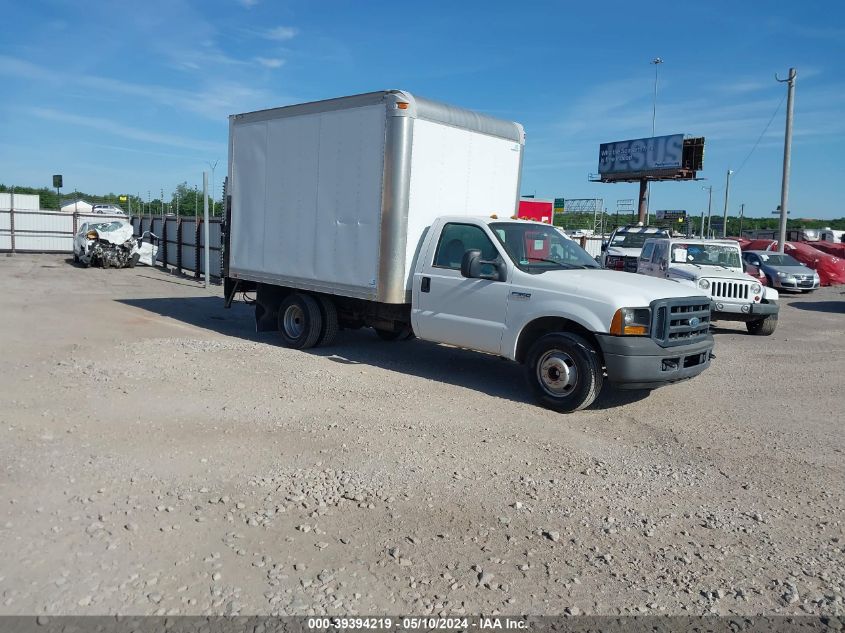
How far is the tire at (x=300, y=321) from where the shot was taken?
10.1 metres

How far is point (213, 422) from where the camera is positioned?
6320 millimetres

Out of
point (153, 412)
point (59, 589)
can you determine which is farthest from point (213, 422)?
point (59, 589)

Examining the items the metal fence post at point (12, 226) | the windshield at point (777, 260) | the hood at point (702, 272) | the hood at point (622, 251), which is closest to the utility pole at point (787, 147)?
the windshield at point (777, 260)

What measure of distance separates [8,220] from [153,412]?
25.7 meters

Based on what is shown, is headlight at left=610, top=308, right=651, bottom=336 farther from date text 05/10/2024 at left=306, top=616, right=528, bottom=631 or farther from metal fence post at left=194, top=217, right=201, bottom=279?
metal fence post at left=194, top=217, right=201, bottom=279

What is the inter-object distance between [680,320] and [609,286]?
2.62 feet

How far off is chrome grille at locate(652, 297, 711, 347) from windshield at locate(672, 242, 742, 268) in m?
6.88

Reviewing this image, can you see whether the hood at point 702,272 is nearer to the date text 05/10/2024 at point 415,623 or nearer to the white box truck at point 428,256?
the white box truck at point 428,256

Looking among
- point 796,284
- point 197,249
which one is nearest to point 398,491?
point 197,249

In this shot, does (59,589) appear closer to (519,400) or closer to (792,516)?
(792,516)

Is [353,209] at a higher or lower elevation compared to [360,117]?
lower

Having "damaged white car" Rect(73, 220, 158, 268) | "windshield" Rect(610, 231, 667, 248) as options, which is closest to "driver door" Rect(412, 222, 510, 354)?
"windshield" Rect(610, 231, 667, 248)

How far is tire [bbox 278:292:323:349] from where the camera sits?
1011 cm

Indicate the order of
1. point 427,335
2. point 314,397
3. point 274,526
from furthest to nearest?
1. point 427,335
2. point 314,397
3. point 274,526
